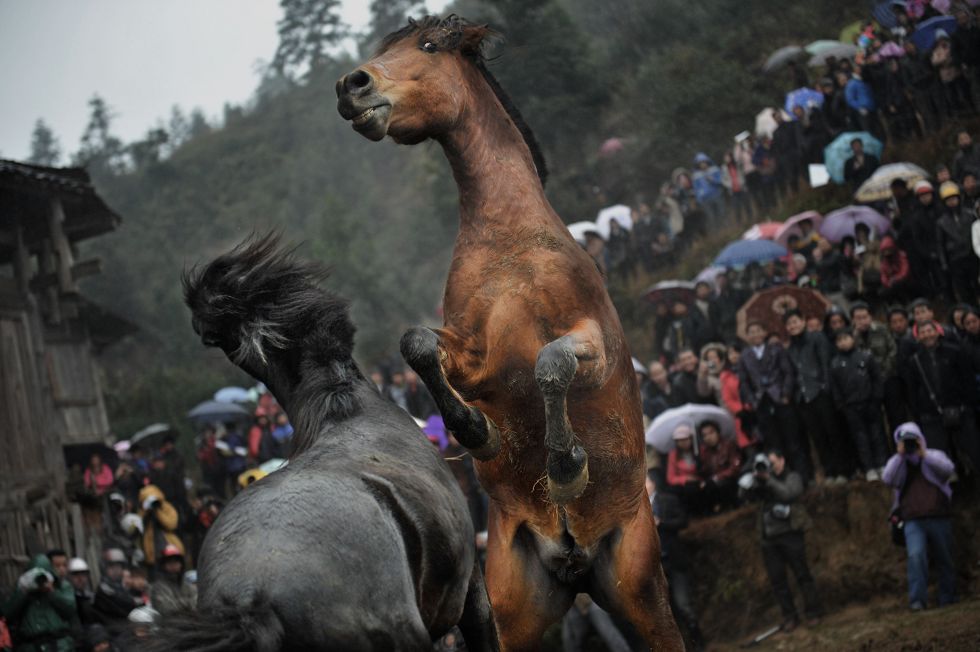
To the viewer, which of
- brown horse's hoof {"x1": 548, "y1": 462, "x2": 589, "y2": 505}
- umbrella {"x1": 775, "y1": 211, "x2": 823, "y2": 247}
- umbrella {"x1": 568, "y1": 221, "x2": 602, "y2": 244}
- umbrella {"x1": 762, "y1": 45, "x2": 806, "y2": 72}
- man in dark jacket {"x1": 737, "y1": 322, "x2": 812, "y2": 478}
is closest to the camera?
brown horse's hoof {"x1": 548, "y1": 462, "x2": 589, "y2": 505}

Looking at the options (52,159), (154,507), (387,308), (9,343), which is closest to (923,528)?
(154,507)

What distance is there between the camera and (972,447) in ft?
33.7

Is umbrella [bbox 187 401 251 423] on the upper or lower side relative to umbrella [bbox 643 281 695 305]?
lower

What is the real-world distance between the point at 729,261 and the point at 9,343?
10.0 meters

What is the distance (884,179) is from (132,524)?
35.4 feet

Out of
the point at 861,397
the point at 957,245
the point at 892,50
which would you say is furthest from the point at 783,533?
the point at 892,50

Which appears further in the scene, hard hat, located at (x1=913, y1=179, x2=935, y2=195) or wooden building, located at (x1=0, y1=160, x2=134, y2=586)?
wooden building, located at (x1=0, y1=160, x2=134, y2=586)

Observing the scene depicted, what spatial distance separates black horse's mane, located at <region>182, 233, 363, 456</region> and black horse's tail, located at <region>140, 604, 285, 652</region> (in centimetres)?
129

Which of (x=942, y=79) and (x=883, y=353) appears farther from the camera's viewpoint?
(x=942, y=79)

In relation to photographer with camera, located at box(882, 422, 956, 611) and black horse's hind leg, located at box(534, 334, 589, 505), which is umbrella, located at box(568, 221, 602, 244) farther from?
black horse's hind leg, located at box(534, 334, 589, 505)

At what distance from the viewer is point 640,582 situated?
5.48m

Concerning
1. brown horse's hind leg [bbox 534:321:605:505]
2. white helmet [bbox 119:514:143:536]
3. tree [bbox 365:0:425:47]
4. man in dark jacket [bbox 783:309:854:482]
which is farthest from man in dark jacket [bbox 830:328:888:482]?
tree [bbox 365:0:425:47]

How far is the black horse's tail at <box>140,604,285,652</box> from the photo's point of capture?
3.37 metres

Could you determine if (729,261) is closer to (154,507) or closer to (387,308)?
(154,507)
